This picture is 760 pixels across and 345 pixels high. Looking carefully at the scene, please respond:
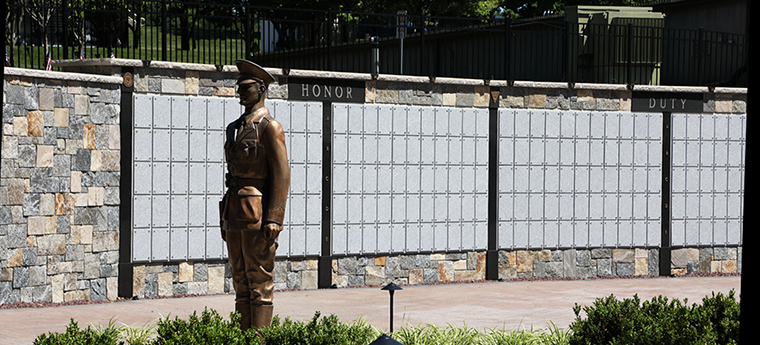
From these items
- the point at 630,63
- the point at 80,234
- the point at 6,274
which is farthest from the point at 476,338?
the point at 630,63

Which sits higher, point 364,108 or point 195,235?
point 364,108

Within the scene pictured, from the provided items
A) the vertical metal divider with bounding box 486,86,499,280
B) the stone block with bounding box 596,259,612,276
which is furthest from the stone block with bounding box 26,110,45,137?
the stone block with bounding box 596,259,612,276

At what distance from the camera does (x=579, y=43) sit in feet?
54.6

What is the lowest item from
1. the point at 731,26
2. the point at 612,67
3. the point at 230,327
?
the point at 230,327

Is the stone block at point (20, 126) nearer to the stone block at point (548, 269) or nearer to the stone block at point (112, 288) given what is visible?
the stone block at point (112, 288)

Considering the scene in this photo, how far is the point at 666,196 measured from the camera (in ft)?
49.6

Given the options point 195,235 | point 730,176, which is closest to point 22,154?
point 195,235

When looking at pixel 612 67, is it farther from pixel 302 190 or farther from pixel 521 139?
pixel 302 190

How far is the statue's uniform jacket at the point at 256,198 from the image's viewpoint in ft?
24.0

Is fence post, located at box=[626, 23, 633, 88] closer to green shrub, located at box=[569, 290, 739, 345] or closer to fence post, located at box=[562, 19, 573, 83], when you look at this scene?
fence post, located at box=[562, 19, 573, 83]

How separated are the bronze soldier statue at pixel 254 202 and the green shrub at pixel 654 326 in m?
2.67

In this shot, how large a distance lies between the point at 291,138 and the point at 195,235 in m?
1.96

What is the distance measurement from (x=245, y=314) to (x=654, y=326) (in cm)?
340

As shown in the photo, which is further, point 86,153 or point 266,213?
point 86,153
